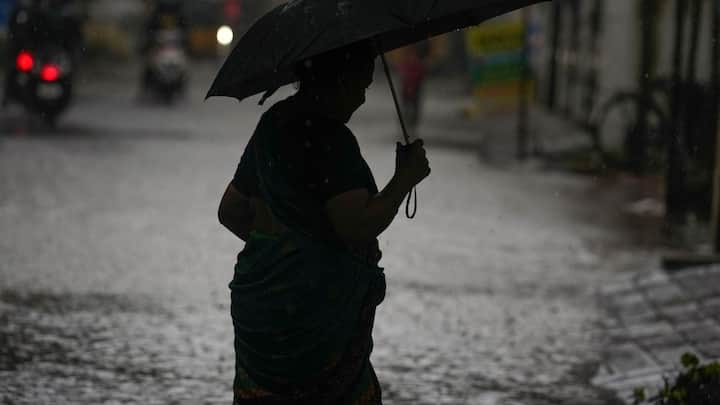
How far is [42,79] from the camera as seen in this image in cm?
2148

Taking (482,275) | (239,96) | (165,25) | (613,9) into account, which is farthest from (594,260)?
(165,25)

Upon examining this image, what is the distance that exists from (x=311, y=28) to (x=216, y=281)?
621 cm

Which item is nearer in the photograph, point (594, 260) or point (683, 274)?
point (683, 274)

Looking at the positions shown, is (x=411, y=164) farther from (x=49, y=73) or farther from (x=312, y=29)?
(x=49, y=73)

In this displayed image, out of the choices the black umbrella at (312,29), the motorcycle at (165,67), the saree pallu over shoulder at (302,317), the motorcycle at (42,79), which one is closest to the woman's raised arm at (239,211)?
the saree pallu over shoulder at (302,317)

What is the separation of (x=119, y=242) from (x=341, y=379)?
25.7 feet

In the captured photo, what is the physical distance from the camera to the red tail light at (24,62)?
70.3 ft

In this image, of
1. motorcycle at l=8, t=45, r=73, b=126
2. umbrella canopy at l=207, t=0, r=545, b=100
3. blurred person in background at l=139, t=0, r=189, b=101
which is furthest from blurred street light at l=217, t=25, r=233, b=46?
umbrella canopy at l=207, t=0, r=545, b=100

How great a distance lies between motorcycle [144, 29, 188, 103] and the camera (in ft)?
101

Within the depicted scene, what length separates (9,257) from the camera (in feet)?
35.6

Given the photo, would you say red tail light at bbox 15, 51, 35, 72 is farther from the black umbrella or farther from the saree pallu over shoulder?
the saree pallu over shoulder

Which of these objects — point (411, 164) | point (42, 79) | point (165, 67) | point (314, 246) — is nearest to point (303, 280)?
point (314, 246)

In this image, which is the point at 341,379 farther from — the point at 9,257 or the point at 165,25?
the point at 165,25

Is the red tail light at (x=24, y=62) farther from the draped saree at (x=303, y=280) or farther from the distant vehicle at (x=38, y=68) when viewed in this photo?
the draped saree at (x=303, y=280)
